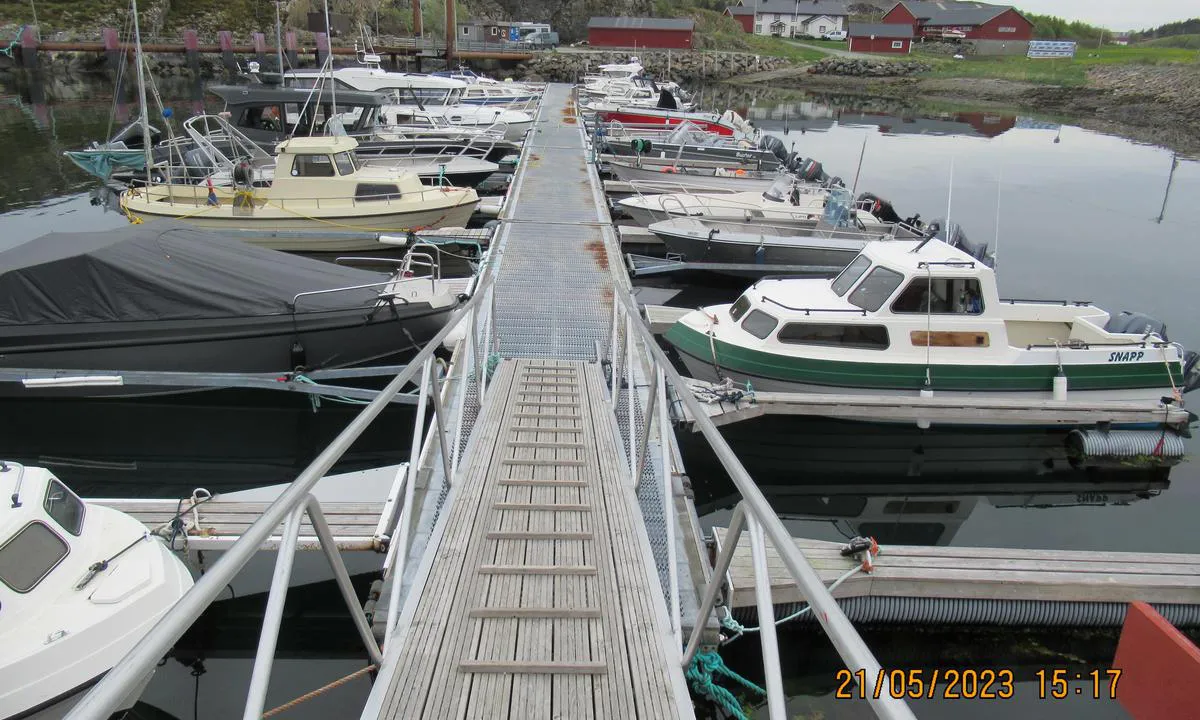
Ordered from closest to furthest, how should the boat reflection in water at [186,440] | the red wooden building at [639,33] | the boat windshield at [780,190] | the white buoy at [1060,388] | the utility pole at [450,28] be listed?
the boat reflection in water at [186,440] < the white buoy at [1060,388] < the boat windshield at [780,190] < the utility pole at [450,28] < the red wooden building at [639,33]

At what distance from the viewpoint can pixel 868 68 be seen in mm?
72000

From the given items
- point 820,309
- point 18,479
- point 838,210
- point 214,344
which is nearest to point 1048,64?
point 838,210

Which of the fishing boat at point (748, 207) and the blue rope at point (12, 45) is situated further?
the blue rope at point (12, 45)

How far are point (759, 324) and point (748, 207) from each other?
8.34m

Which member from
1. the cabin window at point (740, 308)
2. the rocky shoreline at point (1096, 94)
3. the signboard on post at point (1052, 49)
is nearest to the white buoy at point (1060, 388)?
the cabin window at point (740, 308)

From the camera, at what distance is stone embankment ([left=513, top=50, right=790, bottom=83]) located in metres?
59.4

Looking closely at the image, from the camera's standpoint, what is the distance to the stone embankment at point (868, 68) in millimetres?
71750

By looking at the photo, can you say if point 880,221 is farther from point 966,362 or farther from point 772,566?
point 772,566

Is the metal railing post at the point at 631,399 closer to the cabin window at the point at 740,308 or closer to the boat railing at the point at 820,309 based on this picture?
the boat railing at the point at 820,309

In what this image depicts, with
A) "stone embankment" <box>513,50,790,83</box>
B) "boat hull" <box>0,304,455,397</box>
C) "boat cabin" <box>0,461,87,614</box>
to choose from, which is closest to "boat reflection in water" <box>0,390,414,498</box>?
"boat hull" <box>0,304,455,397</box>

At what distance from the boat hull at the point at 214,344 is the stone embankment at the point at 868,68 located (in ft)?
236

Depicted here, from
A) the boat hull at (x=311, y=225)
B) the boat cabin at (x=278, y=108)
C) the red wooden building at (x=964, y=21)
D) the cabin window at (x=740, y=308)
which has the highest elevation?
the red wooden building at (x=964, y=21)

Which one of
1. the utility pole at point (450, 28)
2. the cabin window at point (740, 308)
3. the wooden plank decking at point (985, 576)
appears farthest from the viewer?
the utility pole at point (450, 28)

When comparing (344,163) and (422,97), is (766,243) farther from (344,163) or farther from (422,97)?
(422,97)
